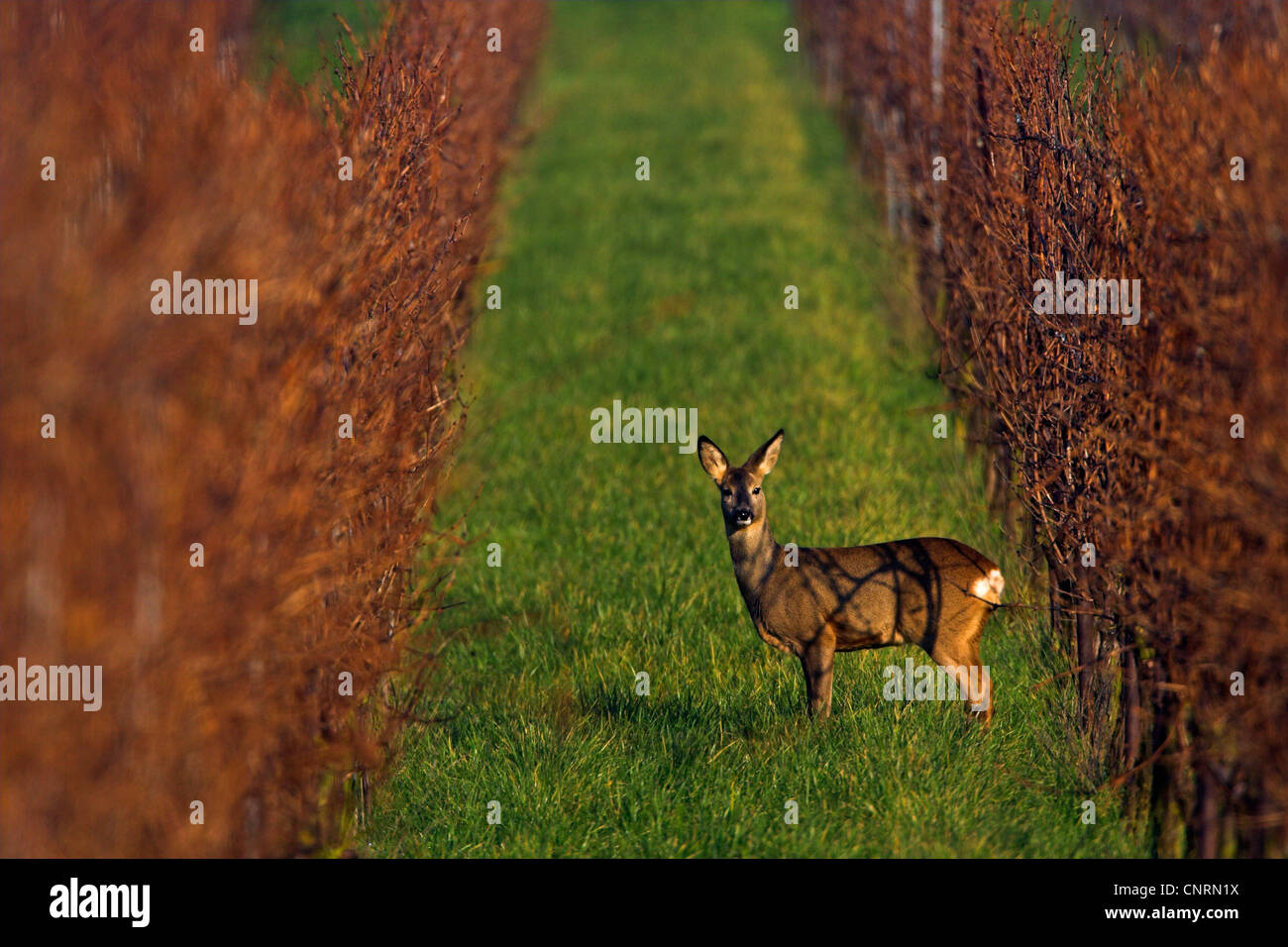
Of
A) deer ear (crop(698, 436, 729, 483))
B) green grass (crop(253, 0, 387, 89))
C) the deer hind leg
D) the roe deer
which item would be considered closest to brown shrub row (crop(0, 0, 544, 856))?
deer ear (crop(698, 436, 729, 483))

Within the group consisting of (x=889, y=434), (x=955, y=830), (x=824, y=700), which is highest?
(x=889, y=434)

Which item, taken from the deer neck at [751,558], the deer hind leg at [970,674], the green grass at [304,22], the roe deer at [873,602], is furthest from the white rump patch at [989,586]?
the green grass at [304,22]

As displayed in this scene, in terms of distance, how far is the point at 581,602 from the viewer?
7.74 meters

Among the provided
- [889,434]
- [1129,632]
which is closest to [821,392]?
[889,434]

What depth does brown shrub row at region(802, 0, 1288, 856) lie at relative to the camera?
4.05m

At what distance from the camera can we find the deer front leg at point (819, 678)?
6.18 meters

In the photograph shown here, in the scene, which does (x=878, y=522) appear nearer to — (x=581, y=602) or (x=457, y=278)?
(x=581, y=602)

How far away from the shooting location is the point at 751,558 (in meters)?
6.59

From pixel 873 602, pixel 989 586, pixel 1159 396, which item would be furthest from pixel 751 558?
pixel 1159 396

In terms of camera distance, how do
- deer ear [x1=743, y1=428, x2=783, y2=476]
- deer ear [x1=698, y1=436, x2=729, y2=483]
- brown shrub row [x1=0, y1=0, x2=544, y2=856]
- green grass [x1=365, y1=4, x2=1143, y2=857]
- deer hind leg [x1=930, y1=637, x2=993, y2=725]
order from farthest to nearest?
1. deer ear [x1=698, y1=436, x2=729, y2=483]
2. deer ear [x1=743, y1=428, x2=783, y2=476]
3. deer hind leg [x1=930, y1=637, x2=993, y2=725]
4. green grass [x1=365, y1=4, x2=1143, y2=857]
5. brown shrub row [x1=0, y1=0, x2=544, y2=856]

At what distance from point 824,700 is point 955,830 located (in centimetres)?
110

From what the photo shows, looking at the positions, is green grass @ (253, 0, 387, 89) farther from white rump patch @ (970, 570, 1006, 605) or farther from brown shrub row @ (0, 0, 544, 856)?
brown shrub row @ (0, 0, 544, 856)

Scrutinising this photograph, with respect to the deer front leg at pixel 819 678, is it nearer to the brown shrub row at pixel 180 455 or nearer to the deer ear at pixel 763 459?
the deer ear at pixel 763 459

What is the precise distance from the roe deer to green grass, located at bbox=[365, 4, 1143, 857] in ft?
0.81
